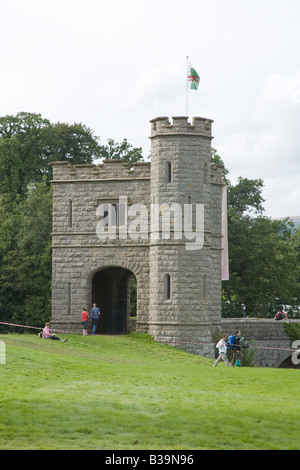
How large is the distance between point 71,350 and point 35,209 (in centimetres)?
2197

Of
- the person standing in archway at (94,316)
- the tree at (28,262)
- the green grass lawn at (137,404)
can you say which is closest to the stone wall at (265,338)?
the person standing in archway at (94,316)

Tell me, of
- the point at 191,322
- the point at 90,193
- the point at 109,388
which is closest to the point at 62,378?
the point at 109,388

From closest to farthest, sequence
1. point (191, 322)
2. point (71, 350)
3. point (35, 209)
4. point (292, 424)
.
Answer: point (292, 424)
point (71, 350)
point (191, 322)
point (35, 209)

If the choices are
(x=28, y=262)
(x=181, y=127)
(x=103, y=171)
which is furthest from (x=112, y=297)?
(x=181, y=127)

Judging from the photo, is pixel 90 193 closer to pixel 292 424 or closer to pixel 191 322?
pixel 191 322

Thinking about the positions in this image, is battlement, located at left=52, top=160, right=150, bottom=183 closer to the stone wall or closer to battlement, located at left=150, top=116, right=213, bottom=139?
battlement, located at left=150, top=116, right=213, bottom=139

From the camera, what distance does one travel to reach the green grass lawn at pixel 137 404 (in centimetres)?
1416

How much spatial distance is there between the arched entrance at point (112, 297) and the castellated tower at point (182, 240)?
3997 millimetres

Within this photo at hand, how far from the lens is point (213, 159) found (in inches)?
2084

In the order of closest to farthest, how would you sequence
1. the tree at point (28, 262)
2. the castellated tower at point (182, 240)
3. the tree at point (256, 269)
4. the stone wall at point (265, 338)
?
the castellated tower at point (182, 240) → the stone wall at point (265, 338) → the tree at point (28, 262) → the tree at point (256, 269)

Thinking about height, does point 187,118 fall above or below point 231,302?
above

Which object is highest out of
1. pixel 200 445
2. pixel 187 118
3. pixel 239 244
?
pixel 187 118

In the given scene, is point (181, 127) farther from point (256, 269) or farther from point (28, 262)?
point (256, 269)

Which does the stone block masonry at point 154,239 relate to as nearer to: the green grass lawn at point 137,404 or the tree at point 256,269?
the green grass lawn at point 137,404
